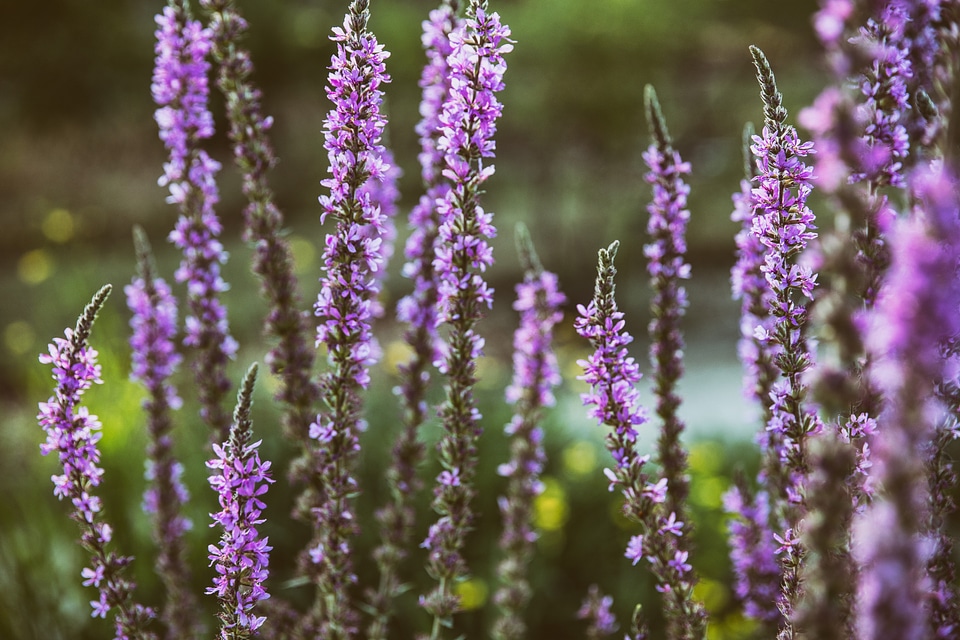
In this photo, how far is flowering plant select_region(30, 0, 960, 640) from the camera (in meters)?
0.95

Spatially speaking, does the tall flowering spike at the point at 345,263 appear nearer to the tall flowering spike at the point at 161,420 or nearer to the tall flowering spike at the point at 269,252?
the tall flowering spike at the point at 269,252

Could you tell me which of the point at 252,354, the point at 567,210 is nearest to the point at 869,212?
the point at 252,354

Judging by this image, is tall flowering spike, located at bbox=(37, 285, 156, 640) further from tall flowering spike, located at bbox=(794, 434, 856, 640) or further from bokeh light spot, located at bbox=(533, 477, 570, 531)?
bokeh light spot, located at bbox=(533, 477, 570, 531)

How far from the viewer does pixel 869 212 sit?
1090 millimetres

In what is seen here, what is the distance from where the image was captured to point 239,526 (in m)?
1.50

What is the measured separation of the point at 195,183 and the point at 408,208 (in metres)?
14.5

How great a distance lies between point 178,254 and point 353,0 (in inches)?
491

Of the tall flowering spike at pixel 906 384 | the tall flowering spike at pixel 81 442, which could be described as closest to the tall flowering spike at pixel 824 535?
the tall flowering spike at pixel 906 384

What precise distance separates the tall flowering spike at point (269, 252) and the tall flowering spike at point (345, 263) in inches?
11.3

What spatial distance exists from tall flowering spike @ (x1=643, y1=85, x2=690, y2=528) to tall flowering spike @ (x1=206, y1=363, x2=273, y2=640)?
1.12m

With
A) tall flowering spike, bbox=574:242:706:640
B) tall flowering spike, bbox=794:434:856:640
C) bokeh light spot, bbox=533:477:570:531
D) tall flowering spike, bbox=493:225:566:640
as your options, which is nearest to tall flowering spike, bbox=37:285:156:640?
tall flowering spike, bbox=574:242:706:640

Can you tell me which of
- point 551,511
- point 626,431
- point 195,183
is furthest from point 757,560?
point 195,183

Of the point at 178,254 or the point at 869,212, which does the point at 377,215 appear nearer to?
the point at 869,212

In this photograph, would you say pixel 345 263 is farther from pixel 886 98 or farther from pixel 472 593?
pixel 472 593
